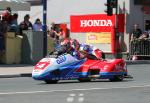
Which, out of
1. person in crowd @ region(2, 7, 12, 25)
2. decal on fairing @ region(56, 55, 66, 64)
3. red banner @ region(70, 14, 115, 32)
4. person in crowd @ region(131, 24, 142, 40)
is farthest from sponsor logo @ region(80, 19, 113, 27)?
decal on fairing @ region(56, 55, 66, 64)

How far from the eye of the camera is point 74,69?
800 inches

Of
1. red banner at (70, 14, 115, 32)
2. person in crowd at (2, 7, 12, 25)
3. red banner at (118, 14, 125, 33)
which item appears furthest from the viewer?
red banner at (70, 14, 115, 32)

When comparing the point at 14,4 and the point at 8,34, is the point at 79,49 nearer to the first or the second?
the point at 8,34

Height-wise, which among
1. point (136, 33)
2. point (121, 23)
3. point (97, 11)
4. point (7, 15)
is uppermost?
point (97, 11)

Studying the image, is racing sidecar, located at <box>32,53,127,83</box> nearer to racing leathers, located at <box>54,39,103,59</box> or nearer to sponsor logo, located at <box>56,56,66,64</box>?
sponsor logo, located at <box>56,56,66,64</box>

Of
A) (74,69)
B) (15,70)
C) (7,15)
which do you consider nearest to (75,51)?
(74,69)

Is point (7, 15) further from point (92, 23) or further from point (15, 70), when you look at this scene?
point (92, 23)

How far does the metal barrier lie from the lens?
35.7 metres

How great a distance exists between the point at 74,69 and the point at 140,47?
52.7ft

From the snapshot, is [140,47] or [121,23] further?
[121,23]

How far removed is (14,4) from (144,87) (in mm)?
16087

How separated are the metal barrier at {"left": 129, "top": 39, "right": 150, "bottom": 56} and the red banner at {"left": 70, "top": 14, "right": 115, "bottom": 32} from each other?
192 centimetres

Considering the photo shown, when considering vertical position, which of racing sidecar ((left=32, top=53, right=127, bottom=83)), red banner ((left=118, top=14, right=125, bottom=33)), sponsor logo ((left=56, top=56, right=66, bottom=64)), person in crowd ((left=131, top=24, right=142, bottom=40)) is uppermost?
red banner ((left=118, top=14, right=125, bottom=33))

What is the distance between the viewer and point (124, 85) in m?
18.8
